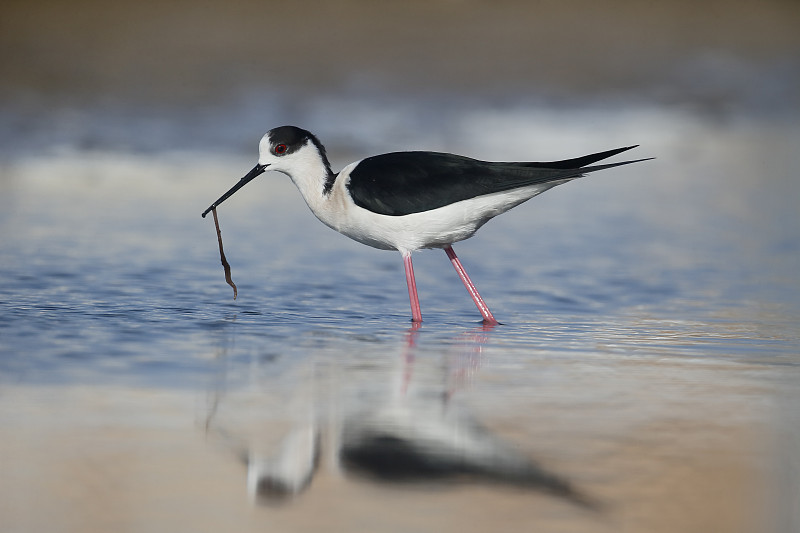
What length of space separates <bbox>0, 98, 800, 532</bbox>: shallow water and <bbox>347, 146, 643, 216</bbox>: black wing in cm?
61

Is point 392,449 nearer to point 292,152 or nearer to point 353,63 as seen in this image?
point 292,152

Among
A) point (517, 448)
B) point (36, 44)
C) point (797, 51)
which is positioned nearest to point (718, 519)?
point (517, 448)

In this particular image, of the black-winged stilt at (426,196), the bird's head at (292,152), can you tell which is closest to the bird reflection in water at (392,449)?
the black-winged stilt at (426,196)

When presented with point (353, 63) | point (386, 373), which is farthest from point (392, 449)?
point (353, 63)

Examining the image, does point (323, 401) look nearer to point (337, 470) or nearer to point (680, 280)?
point (337, 470)

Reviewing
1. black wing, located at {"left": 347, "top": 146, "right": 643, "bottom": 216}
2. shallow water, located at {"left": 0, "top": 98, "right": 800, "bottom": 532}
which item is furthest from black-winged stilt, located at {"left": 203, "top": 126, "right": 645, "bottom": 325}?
shallow water, located at {"left": 0, "top": 98, "right": 800, "bottom": 532}

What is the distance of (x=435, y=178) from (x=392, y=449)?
2.83 meters

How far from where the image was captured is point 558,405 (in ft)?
13.5

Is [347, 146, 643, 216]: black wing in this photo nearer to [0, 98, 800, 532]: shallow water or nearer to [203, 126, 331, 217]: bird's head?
[203, 126, 331, 217]: bird's head

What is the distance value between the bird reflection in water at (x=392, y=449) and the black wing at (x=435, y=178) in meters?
1.88

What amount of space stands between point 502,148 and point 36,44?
19.2 feet

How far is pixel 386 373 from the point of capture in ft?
14.9

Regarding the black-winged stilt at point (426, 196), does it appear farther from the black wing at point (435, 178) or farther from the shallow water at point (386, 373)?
the shallow water at point (386, 373)

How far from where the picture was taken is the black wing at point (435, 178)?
5988mm
